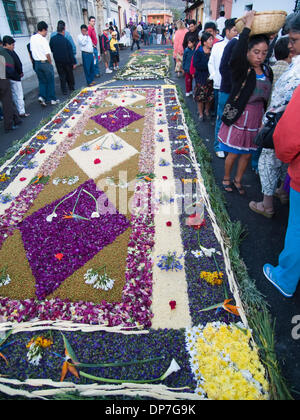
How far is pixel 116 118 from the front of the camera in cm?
550

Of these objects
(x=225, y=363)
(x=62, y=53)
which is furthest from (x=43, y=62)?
(x=225, y=363)

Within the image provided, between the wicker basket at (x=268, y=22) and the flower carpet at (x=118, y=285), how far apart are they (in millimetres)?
1686

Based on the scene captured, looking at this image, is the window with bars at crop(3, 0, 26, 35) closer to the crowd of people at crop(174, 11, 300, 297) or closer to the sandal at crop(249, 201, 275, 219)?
the crowd of people at crop(174, 11, 300, 297)

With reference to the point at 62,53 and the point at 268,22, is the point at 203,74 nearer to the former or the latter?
the point at 268,22

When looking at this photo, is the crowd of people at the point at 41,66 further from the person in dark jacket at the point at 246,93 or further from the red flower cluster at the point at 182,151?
the person in dark jacket at the point at 246,93

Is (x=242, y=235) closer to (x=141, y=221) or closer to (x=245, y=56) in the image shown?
(x=141, y=221)

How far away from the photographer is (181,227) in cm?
270

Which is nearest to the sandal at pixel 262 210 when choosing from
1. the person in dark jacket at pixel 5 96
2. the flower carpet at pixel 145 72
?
the person in dark jacket at pixel 5 96

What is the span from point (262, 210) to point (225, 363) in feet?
5.84

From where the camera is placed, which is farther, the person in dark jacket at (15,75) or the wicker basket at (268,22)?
the person in dark jacket at (15,75)

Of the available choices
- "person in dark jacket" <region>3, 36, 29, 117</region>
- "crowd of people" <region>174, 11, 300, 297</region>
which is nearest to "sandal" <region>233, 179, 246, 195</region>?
"crowd of people" <region>174, 11, 300, 297</region>

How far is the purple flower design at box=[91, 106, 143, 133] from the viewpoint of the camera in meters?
5.18

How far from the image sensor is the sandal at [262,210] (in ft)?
9.00

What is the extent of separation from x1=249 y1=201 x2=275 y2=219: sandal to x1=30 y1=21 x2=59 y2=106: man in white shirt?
6.08 m
